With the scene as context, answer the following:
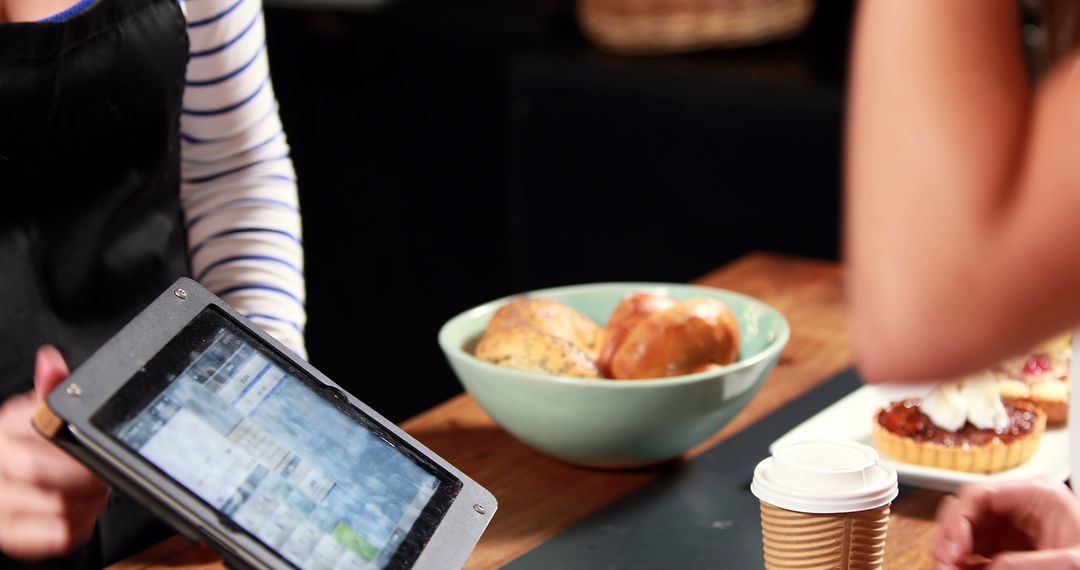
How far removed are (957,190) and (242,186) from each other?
0.82 metres

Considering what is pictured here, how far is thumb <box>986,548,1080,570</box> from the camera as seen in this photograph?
874 millimetres

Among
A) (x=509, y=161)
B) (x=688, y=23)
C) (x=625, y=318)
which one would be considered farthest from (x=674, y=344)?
(x=509, y=161)

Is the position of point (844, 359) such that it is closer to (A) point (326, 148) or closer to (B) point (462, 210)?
(B) point (462, 210)

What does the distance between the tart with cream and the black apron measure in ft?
2.17

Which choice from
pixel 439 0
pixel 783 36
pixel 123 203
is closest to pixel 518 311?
pixel 123 203

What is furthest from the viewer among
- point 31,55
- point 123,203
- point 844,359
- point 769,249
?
point 769,249

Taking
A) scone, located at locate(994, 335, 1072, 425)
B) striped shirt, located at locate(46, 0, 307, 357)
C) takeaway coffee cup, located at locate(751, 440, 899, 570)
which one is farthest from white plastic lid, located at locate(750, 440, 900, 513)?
striped shirt, located at locate(46, 0, 307, 357)

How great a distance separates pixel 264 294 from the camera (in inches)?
50.0

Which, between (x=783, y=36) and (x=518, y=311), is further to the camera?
(x=783, y=36)

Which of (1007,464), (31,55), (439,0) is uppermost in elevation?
(31,55)

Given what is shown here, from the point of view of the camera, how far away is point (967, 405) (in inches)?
46.3

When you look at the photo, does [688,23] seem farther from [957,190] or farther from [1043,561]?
[957,190]

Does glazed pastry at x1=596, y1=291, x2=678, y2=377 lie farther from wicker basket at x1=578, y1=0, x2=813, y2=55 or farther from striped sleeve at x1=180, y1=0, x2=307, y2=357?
wicker basket at x1=578, y1=0, x2=813, y2=55

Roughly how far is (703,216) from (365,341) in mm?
860
